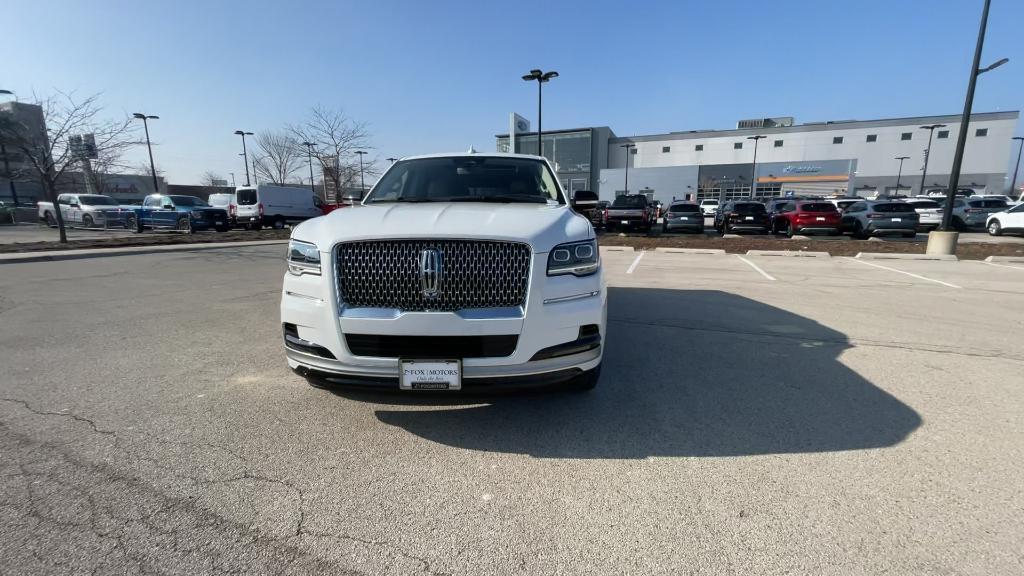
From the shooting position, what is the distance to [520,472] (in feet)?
7.95

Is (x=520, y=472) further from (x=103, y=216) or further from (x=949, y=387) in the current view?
(x=103, y=216)

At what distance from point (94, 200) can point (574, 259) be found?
101 ft

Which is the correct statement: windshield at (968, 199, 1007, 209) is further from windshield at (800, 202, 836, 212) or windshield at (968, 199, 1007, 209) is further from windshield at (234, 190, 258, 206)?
windshield at (234, 190, 258, 206)

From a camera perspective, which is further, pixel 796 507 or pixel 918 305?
pixel 918 305

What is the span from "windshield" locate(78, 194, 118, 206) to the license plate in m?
30.0

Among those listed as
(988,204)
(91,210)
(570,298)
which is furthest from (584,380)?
(988,204)

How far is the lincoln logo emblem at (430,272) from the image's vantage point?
2.46 m

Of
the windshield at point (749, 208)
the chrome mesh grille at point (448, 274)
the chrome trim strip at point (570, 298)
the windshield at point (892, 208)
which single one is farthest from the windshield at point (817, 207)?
the chrome mesh grille at point (448, 274)

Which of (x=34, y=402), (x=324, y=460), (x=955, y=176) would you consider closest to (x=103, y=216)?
(x=34, y=402)

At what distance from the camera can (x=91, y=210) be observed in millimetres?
22047

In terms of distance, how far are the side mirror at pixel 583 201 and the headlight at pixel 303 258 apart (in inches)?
99.4

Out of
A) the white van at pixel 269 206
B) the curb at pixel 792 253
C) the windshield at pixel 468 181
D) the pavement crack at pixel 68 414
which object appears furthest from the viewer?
the white van at pixel 269 206

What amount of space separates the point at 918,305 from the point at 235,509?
8479 mm

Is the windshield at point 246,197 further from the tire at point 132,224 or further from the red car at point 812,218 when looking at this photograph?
the red car at point 812,218
